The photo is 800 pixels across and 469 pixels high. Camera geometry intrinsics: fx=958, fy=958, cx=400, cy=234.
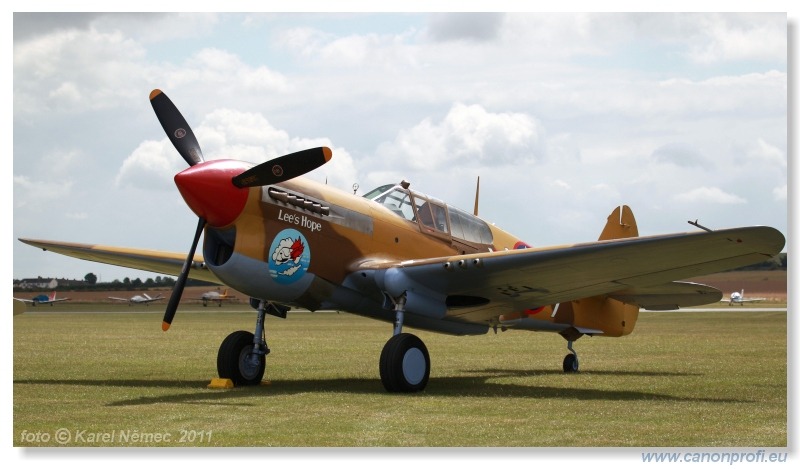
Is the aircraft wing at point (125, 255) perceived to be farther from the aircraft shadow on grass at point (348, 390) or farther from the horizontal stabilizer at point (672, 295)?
the horizontal stabilizer at point (672, 295)

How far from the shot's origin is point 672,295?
48.4ft

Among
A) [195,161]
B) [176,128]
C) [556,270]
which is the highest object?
[176,128]

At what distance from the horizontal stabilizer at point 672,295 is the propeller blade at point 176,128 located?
7.39m

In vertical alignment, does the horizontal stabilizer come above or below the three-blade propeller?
below

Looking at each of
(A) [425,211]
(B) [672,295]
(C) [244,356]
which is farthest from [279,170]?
(B) [672,295]

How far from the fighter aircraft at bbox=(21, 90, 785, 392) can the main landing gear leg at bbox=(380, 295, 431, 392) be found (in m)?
0.01

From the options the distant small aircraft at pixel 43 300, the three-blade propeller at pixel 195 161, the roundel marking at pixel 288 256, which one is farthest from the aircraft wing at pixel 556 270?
the distant small aircraft at pixel 43 300

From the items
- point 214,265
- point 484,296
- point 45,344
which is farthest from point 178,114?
point 45,344

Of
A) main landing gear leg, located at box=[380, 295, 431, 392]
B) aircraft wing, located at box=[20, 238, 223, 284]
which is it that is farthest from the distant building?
main landing gear leg, located at box=[380, 295, 431, 392]

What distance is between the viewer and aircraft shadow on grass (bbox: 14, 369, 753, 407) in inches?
424

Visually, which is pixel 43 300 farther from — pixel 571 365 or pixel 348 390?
pixel 348 390

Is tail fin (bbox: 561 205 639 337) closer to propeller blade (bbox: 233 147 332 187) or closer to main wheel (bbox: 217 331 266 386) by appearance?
main wheel (bbox: 217 331 266 386)

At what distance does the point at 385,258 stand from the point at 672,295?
492cm

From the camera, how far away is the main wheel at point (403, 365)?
1145cm
